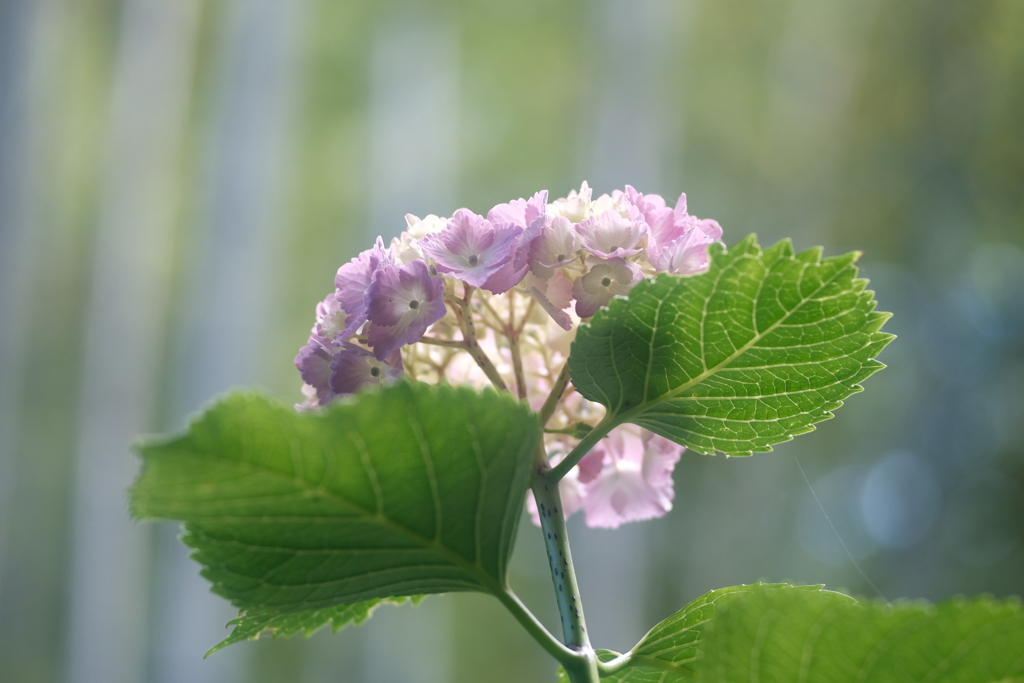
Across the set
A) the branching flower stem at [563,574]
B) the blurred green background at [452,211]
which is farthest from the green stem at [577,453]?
the blurred green background at [452,211]

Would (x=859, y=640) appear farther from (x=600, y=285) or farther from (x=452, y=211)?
(x=452, y=211)

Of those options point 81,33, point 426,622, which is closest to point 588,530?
point 426,622

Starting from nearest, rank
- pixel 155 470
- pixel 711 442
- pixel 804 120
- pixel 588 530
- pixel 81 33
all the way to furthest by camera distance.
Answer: pixel 155 470 → pixel 711 442 → pixel 588 530 → pixel 81 33 → pixel 804 120

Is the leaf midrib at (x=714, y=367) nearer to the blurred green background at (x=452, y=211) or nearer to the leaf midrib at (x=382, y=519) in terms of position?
the leaf midrib at (x=382, y=519)

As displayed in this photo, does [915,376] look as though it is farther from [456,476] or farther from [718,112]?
[456,476]

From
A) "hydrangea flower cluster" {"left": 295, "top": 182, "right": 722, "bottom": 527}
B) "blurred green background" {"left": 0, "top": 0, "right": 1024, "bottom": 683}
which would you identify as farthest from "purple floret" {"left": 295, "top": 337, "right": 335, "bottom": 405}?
"blurred green background" {"left": 0, "top": 0, "right": 1024, "bottom": 683}

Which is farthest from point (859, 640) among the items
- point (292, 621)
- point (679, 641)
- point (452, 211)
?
point (452, 211)
